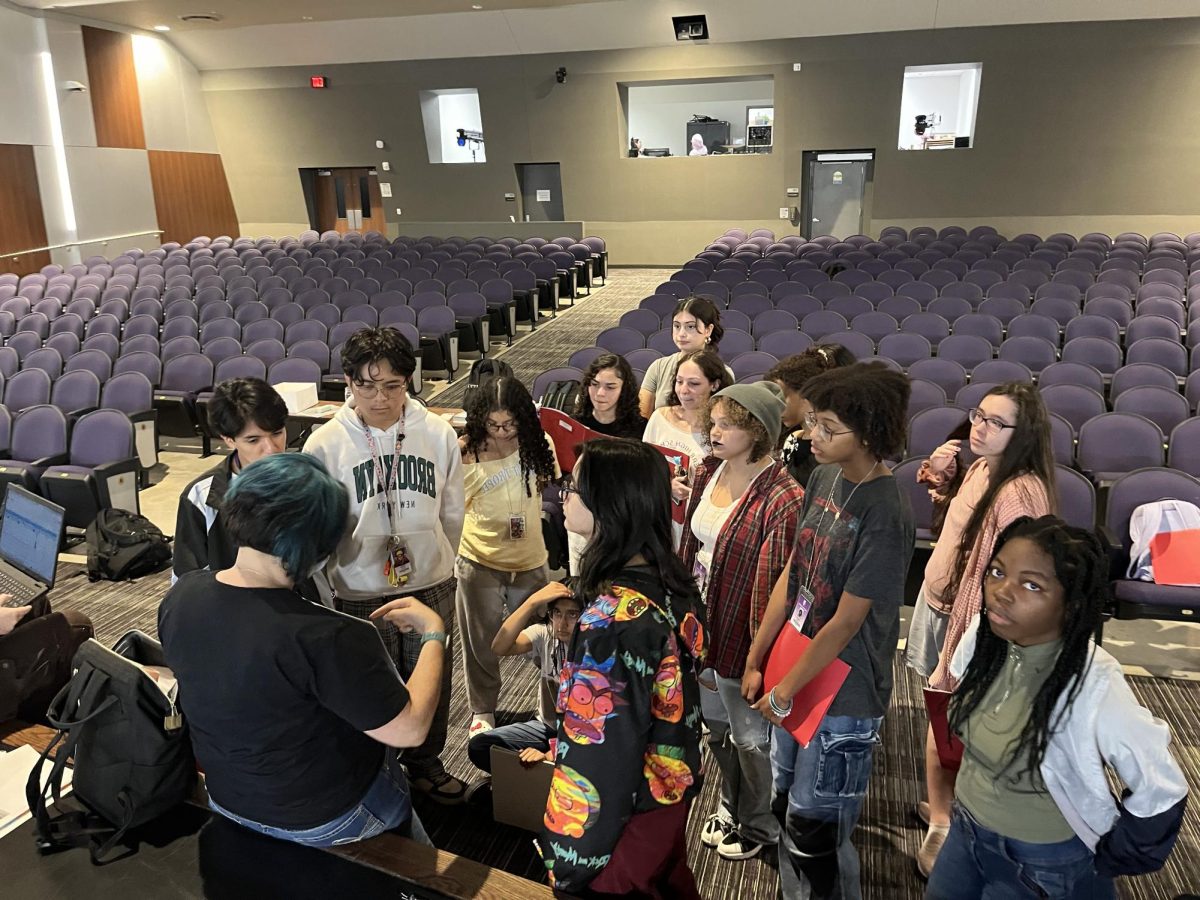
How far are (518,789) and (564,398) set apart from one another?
5.50 feet

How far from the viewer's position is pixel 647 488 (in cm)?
156

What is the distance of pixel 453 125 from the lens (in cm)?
2012

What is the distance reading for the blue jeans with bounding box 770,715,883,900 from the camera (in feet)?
6.56

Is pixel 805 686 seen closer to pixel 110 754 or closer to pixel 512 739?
pixel 512 739

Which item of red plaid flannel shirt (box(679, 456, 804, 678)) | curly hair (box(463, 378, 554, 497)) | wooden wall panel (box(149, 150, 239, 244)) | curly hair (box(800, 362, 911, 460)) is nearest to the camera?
curly hair (box(800, 362, 911, 460))

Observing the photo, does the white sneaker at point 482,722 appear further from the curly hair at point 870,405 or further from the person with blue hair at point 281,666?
the curly hair at point 870,405

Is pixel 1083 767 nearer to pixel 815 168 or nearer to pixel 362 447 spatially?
pixel 362 447

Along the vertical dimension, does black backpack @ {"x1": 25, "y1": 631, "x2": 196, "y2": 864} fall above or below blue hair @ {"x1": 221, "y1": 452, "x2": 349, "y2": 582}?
below

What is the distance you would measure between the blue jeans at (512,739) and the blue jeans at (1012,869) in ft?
4.12

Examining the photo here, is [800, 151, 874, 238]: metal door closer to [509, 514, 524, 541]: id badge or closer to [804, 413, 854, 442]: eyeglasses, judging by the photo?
[509, 514, 524, 541]: id badge

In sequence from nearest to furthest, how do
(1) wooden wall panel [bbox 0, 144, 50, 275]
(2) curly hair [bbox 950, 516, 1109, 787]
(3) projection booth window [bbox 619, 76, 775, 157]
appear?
(2) curly hair [bbox 950, 516, 1109, 787]
(1) wooden wall panel [bbox 0, 144, 50, 275]
(3) projection booth window [bbox 619, 76, 775, 157]

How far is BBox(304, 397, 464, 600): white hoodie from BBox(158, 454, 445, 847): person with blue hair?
0.91 metres

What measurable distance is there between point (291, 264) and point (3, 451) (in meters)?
7.29

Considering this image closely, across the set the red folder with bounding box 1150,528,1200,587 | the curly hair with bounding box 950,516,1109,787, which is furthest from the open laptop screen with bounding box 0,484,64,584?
the red folder with bounding box 1150,528,1200,587
